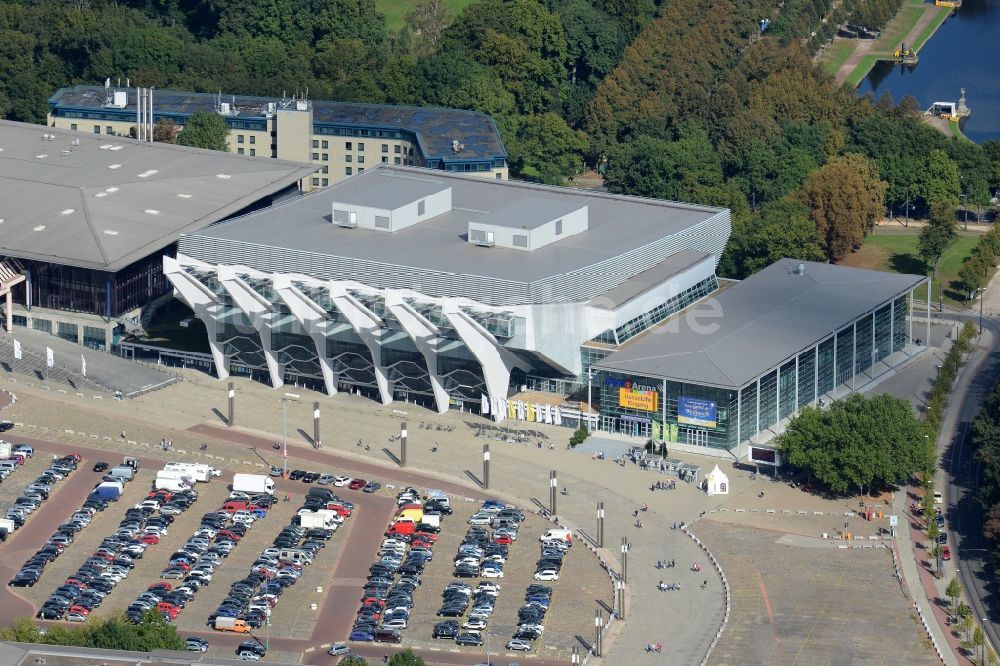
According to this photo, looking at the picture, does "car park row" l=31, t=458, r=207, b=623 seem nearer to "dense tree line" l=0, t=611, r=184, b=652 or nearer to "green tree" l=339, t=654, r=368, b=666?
"dense tree line" l=0, t=611, r=184, b=652

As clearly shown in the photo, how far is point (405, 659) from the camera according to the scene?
169000 mm

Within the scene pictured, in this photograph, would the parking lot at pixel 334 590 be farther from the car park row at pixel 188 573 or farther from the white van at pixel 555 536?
the white van at pixel 555 536

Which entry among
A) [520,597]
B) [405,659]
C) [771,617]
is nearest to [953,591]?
[771,617]

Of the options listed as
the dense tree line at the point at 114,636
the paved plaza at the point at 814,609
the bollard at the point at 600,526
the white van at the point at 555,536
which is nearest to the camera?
the dense tree line at the point at 114,636

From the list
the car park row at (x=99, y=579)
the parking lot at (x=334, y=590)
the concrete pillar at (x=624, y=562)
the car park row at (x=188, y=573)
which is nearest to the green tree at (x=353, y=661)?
the parking lot at (x=334, y=590)

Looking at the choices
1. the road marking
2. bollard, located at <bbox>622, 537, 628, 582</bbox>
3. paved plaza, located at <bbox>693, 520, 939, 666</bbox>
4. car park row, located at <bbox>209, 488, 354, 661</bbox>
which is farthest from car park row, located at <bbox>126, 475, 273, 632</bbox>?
the road marking

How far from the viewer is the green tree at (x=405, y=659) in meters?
168

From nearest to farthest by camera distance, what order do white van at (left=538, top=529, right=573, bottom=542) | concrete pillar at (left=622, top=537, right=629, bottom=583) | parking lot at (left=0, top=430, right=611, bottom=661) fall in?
parking lot at (left=0, top=430, right=611, bottom=661)
concrete pillar at (left=622, top=537, right=629, bottom=583)
white van at (left=538, top=529, right=573, bottom=542)

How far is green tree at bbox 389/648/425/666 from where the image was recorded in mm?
168500

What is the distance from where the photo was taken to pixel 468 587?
18875 cm

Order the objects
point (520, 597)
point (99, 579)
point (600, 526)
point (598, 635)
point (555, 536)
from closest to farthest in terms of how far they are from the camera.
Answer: point (598, 635)
point (520, 597)
point (99, 579)
point (600, 526)
point (555, 536)

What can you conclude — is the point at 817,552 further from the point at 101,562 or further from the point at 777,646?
the point at 101,562

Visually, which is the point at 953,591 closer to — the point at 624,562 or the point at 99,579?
the point at 624,562

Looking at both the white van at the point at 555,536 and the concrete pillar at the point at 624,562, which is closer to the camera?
the concrete pillar at the point at 624,562
